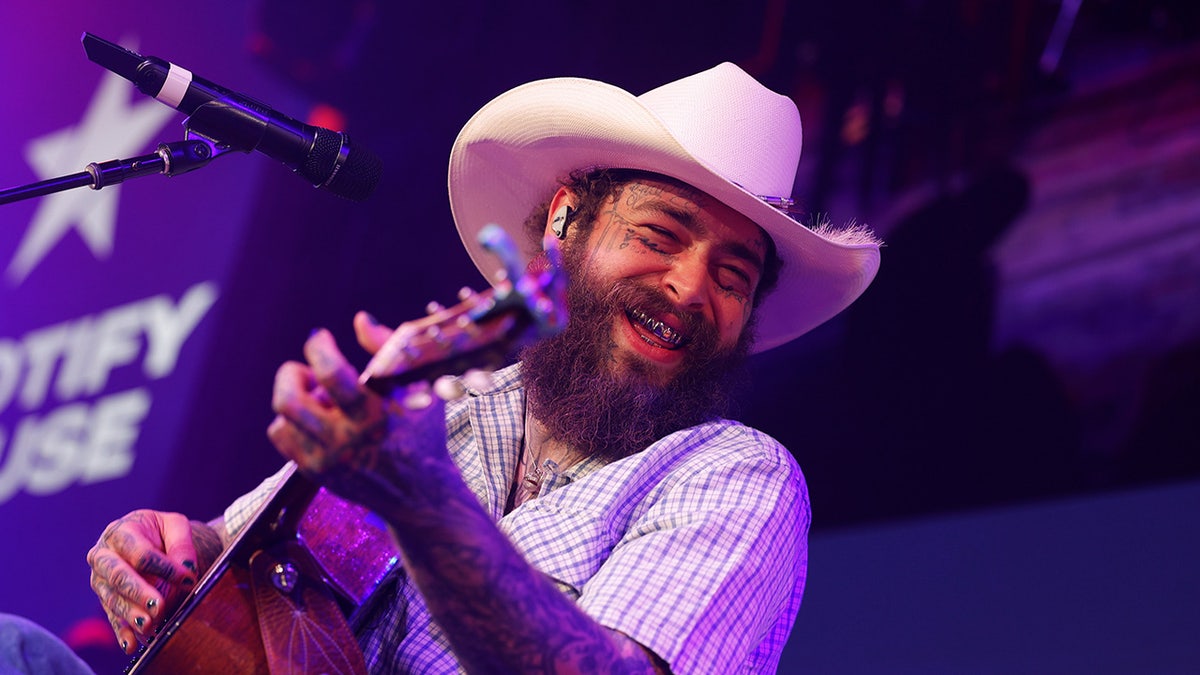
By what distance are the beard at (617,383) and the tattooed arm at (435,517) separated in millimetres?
802

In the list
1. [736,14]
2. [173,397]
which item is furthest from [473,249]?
[173,397]

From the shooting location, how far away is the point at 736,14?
4414 mm

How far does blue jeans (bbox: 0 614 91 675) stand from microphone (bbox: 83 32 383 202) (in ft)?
3.21

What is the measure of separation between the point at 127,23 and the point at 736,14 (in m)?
3.46

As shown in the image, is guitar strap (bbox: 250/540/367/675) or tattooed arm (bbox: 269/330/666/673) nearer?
tattooed arm (bbox: 269/330/666/673)

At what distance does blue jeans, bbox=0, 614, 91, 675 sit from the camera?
4.82 ft

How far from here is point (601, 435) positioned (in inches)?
98.7

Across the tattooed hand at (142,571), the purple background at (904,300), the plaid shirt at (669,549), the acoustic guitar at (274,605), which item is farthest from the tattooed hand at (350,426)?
the purple background at (904,300)

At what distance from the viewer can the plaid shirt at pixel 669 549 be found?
6.09ft

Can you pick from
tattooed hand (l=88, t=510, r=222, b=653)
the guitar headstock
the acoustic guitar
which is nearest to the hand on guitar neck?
the guitar headstock

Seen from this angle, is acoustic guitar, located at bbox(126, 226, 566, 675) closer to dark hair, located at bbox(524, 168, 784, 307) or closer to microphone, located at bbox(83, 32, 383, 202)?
microphone, located at bbox(83, 32, 383, 202)

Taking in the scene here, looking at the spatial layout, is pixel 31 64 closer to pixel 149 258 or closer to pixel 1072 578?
pixel 149 258

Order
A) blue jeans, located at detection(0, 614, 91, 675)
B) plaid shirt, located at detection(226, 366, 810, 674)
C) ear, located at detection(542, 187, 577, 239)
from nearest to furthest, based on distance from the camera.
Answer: blue jeans, located at detection(0, 614, 91, 675)
plaid shirt, located at detection(226, 366, 810, 674)
ear, located at detection(542, 187, 577, 239)

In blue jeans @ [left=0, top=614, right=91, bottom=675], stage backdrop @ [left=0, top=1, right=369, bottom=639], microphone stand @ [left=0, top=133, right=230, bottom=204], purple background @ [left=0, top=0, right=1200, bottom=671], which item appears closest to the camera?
blue jeans @ [left=0, top=614, right=91, bottom=675]
